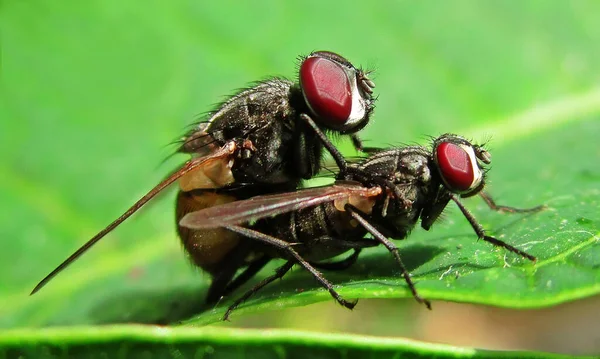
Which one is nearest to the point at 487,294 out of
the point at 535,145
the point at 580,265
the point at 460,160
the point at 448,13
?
the point at 580,265

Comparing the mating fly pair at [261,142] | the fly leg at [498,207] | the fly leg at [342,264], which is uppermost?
the mating fly pair at [261,142]

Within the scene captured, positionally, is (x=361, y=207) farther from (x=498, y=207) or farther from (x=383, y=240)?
(x=498, y=207)

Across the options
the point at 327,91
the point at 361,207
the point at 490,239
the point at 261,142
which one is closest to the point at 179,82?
the point at 261,142

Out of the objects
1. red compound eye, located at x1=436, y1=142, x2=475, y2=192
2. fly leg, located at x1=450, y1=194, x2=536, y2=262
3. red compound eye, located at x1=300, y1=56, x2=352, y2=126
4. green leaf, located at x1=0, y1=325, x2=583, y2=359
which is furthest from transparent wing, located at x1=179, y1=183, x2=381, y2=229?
green leaf, located at x1=0, y1=325, x2=583, y2=359

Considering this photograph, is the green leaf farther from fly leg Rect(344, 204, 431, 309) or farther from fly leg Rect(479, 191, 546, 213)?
fly leg Rect(479, 191, 546, 213)

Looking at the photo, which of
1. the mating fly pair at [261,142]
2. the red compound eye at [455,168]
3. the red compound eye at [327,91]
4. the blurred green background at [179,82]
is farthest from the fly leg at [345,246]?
the blurred green background at [179,82]

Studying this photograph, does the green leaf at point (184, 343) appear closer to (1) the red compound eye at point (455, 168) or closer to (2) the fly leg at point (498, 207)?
(1) the red compound eye at point (455, 168)

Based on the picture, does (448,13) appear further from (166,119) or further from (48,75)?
(48,75)
